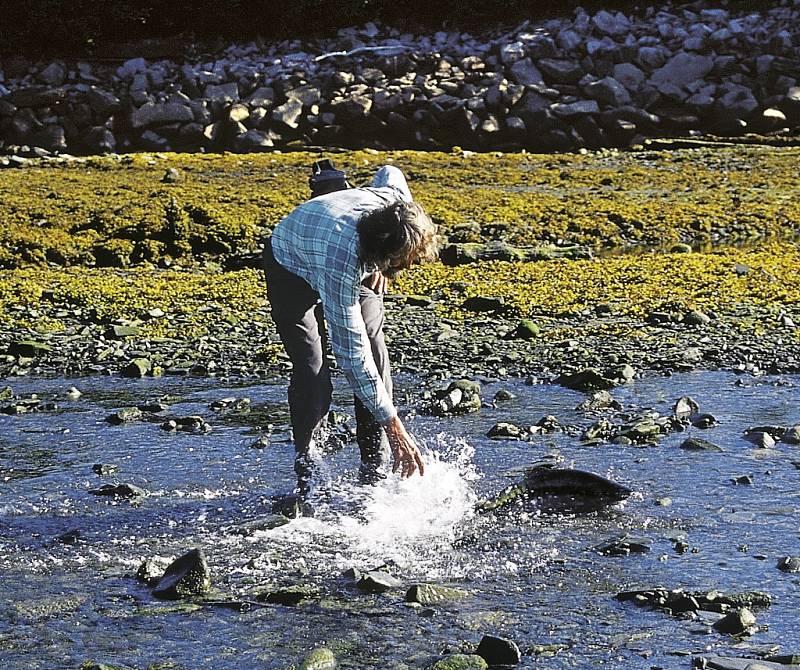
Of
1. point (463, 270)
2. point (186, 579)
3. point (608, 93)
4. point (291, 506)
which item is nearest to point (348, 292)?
point (186, 579)

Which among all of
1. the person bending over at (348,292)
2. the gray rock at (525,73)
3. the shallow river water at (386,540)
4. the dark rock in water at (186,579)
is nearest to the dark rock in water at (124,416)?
the shallow river water at (386,540)

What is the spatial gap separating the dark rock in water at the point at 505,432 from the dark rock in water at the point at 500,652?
9.89 feet

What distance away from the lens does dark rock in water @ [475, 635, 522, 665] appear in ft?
16.0

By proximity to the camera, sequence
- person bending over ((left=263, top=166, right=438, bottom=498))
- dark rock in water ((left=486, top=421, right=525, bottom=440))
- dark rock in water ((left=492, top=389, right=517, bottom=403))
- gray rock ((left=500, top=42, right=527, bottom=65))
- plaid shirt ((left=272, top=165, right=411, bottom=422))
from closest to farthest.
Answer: person bending over ((left=263, top=166, right=438, bottom=498)), plaid shirt ((left=272, top=165, right=411, bottom=422)), dark rock in water ((left=486, top=421, right=525, bottom=440)), dark rock in water ((left=492, top=389, right=517, bottom=403)), gray rock ((left=500, top=42, right=527, bottom=65))

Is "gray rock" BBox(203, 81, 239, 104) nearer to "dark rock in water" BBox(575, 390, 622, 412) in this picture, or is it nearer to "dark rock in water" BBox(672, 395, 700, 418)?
"dark rock in water" BBox(575, 390, 622, 412)

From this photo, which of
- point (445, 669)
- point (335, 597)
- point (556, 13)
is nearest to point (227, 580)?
point (335, 597)

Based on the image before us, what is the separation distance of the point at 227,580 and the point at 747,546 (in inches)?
94.5

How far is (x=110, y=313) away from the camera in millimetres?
11180

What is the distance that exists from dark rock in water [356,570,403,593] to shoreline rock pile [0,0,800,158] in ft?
57.5

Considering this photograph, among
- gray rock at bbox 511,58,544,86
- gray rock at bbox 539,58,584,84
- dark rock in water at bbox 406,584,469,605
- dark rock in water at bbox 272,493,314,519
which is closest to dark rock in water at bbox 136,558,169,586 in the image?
dark rock in water at bbox 272,493,314,519

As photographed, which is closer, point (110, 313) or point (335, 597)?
point (335, 597)

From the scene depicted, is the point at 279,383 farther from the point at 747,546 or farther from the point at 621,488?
the point at 747,546

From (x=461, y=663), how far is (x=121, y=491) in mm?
2718

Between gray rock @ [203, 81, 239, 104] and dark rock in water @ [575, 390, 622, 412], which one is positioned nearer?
dark rock in water @ [575, 390, 622, 412]
